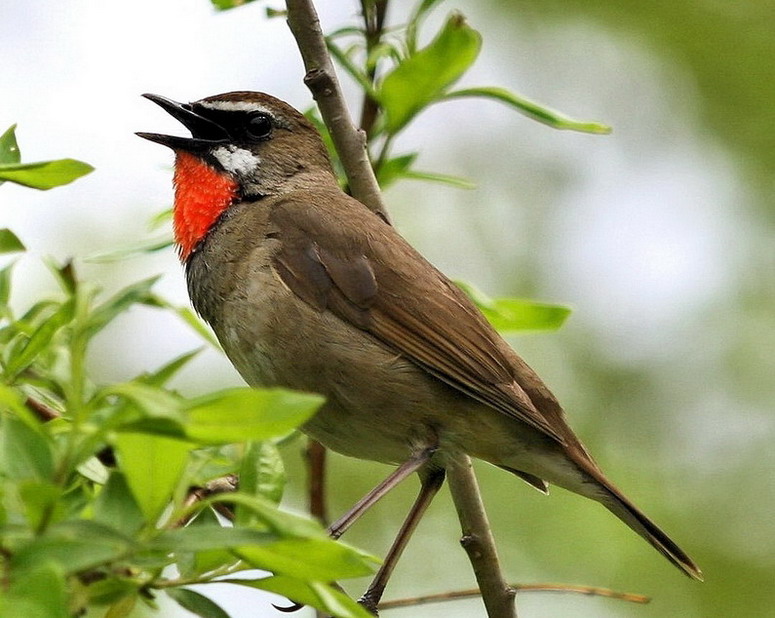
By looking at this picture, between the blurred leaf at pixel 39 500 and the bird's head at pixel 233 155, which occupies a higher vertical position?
the bird's head at pixel 233 155

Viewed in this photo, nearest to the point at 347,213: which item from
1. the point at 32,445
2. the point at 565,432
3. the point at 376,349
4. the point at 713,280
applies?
the point at 376,349

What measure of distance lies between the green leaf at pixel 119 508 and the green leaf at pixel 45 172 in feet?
2.47

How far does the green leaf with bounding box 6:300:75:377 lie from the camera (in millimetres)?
2631

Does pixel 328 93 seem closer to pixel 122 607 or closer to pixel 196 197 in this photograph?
pixel 196 197

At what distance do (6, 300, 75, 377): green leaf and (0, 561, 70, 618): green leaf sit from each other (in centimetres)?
87

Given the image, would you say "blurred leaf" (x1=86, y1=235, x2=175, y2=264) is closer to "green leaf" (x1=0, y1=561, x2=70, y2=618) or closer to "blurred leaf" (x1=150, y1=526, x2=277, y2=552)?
"blurred leaf" (x1=150, y1=526, x2=277, y2=552)

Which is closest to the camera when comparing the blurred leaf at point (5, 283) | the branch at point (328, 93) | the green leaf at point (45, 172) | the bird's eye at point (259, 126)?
the green leaf at point (45, 172)

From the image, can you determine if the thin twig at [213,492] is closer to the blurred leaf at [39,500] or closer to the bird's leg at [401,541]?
the blurred leaf at [39,500]

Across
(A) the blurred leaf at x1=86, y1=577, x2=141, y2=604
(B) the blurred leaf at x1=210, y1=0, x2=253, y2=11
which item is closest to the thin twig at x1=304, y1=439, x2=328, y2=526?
(B) the blurred leaf at x1=210, y1=0, x2=253, y2=11

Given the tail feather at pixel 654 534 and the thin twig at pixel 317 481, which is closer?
the thin twig at pixel 317 481

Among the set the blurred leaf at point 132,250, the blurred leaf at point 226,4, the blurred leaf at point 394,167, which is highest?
the blurred leaf at point 226,4

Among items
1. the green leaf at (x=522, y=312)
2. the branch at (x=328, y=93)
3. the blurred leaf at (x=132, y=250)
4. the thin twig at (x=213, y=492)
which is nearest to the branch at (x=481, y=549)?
the green leaf at (x=522, y=312)

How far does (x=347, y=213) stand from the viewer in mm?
4578

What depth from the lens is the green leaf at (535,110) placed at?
4.05 m
